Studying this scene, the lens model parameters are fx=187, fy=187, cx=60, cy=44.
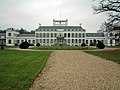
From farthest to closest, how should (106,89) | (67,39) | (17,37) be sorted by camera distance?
(17,37), (67,39), (106,89)

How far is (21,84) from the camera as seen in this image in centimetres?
627

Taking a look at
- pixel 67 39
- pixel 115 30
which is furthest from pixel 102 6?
pixel 67 39

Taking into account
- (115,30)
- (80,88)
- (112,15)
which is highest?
(112,15)

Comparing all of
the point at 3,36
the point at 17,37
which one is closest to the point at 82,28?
the point at 17,37

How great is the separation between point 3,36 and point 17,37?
539 centimetres

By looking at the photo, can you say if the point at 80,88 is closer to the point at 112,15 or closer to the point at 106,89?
the point at 106,89

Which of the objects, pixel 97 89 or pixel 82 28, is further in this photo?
pixel 82 28

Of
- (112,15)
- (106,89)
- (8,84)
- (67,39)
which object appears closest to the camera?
(106,89)

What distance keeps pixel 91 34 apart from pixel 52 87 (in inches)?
2736

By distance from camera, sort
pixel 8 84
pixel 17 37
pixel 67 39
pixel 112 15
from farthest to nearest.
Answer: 1. pixel 17 37
2. pixel 67 39
3. pixel 112 15
4. pixel 8 84

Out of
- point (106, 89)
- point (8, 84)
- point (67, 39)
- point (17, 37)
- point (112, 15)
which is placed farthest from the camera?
point (17, 37)

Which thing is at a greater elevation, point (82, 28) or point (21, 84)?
point (82, 28)

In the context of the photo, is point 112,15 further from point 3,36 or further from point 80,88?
point 3,36

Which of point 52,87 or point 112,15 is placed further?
point 112,15
